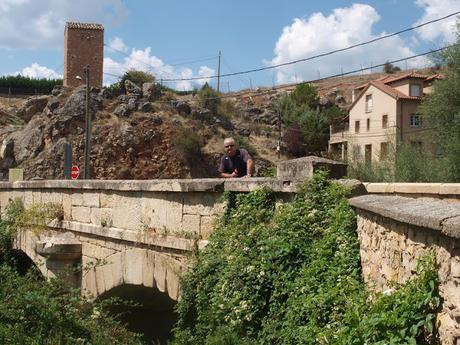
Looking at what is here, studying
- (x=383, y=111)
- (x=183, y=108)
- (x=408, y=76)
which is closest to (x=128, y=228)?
(x=183, y=108)

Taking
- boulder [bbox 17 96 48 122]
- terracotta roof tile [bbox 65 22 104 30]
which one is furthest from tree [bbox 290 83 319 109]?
boulder [bbox 17 96 48 122]

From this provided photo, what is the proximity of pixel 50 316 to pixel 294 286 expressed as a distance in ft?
13.2

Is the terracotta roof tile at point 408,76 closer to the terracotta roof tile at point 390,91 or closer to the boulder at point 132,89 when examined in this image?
the terracotta roof tile at point 390,91

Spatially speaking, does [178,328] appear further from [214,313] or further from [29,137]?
[29,137]

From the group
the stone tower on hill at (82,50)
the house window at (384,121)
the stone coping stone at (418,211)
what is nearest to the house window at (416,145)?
the house window at (384,121)

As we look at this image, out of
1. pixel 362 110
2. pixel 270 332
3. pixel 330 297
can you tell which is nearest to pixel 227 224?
pixel 270 332

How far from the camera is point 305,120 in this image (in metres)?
54.7

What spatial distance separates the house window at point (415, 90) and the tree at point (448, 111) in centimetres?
1765

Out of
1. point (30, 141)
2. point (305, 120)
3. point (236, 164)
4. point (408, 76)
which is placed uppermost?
point (408, 76)

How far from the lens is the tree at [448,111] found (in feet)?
74.3

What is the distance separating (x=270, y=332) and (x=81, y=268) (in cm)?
529

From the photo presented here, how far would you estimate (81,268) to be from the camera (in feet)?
33.1

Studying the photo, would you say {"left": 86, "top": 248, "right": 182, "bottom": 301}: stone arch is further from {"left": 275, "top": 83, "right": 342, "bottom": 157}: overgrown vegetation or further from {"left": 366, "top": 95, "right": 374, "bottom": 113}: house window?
Answer: {"left": 275, "top": 83, "right": 342, "bottom": 157}: overgrown vegetation

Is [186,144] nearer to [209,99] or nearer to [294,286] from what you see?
[209,99]
